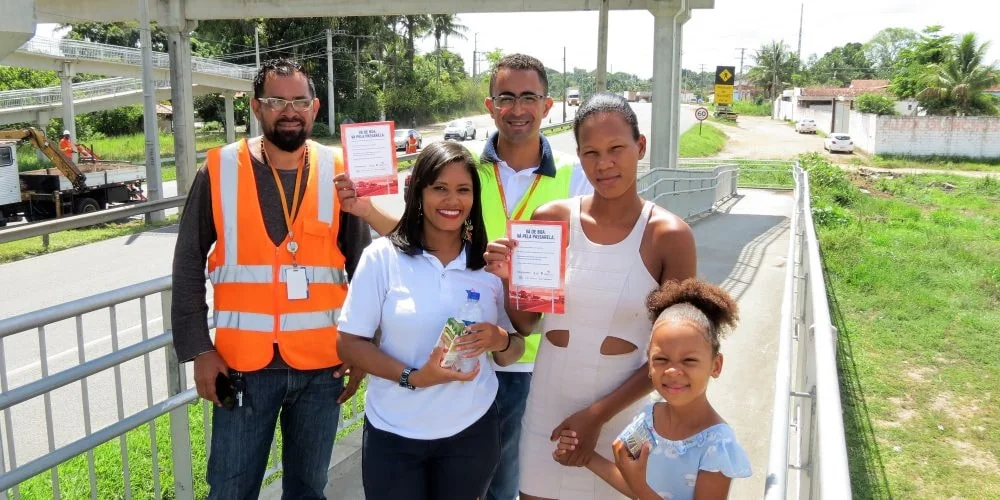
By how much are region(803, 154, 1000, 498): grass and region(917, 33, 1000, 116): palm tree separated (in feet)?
103

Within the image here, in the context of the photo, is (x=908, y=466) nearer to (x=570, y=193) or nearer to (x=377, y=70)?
(x=570, y=193)

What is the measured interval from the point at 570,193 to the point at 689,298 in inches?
39.5

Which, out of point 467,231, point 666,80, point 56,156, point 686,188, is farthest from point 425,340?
point 56,156

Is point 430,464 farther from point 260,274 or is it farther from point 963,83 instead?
point 963,83

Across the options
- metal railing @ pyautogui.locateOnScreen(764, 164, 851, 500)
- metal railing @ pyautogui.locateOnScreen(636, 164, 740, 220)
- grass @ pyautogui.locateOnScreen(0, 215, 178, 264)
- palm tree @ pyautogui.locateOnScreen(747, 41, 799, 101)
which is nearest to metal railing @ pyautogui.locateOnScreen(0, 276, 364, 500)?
metal railing @ pyautogui.locateOnScreen(764, 164, 851, 500)

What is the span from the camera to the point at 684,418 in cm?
214

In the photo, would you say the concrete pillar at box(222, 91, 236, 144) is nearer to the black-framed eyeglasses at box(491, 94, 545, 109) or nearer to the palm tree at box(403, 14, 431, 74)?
the palm tree at box(403, 14, 431, 74)

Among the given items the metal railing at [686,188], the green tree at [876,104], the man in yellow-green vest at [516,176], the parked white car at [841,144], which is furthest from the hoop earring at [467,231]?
the green tree at [876,104]

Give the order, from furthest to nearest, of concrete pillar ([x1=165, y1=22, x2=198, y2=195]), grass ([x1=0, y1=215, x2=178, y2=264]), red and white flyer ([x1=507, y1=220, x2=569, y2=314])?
1. concrete pillar ([x1=165, y1=22, x2=198, y2=195])
2. grass ([x1=0, y1=215, x2=178, y2=264])
3. red and white flyer ([x1=507, y1=220, x2=569, y2=314])

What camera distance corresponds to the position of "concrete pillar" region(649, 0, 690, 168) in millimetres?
17953

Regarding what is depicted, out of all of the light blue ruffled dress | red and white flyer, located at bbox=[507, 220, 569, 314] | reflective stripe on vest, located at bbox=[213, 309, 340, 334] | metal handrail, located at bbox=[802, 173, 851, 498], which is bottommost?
the light blue ruffled dress

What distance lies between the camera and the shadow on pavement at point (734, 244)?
34.5ft

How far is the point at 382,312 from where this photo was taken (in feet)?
8.01

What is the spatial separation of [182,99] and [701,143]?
31742 millimetres
